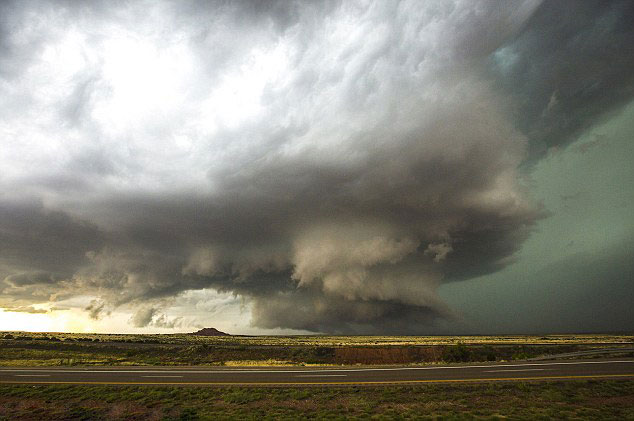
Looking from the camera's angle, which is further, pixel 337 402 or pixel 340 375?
pixel 340 375

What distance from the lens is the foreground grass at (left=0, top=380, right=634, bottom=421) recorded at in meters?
17.4

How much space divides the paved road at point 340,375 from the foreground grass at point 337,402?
248cm

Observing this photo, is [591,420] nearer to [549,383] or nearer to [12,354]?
[549,383]

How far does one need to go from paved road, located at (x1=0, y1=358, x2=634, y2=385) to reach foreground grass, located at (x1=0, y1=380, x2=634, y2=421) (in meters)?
2.48

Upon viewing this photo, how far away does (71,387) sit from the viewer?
26.0m

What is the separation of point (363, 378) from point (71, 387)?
78.6 ft

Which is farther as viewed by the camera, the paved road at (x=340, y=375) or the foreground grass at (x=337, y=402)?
the paved road at (x=340, y=375)

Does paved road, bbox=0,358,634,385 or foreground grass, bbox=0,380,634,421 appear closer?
foreground grass, bbox=0,380,634,421

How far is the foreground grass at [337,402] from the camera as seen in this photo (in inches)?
683

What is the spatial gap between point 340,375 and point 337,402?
8.68 m

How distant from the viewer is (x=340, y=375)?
92.7 ft

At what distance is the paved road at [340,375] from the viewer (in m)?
25.0

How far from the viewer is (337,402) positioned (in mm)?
20000

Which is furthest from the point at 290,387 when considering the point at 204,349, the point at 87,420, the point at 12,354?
the point at 12,354
